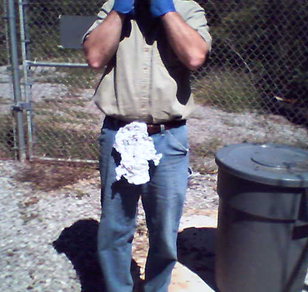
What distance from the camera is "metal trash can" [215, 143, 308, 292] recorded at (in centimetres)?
246

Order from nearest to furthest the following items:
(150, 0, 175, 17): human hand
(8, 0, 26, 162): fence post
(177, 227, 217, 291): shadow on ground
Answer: (150, 0, 175, 17): human hand, (177, 227, 217, 291): shadow on ground, (8, 0, 26, 162): fence post

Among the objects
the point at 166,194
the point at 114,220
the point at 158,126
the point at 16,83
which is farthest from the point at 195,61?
the point at 16,83

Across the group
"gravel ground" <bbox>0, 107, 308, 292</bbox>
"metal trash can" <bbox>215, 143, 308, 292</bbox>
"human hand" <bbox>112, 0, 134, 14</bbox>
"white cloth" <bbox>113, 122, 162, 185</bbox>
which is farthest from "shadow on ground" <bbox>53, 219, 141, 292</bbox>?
"human hand" <bbox>112, 0, 134, 14</bbox>

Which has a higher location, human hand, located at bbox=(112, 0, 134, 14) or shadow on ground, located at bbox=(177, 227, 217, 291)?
human hand, located at bbox=(112, 0, 134, 14)

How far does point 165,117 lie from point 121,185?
1.56ft

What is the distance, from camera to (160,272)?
2.65m

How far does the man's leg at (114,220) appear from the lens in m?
2.45

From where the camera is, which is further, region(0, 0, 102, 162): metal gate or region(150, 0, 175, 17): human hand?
region(0, 0, 102, 162): metal gate

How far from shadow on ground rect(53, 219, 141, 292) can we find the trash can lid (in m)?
1.21

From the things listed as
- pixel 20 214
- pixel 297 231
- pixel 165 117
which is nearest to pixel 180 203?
pixel 165 117

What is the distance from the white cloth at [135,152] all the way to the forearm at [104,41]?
0.39 meters

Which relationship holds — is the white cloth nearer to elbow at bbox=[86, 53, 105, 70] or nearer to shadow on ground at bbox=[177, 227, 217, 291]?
elbow at bbox=[86, 53, 105, 70]

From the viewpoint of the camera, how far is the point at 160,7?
2.15 metres

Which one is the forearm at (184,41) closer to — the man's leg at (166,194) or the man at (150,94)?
the man at (150,94)
